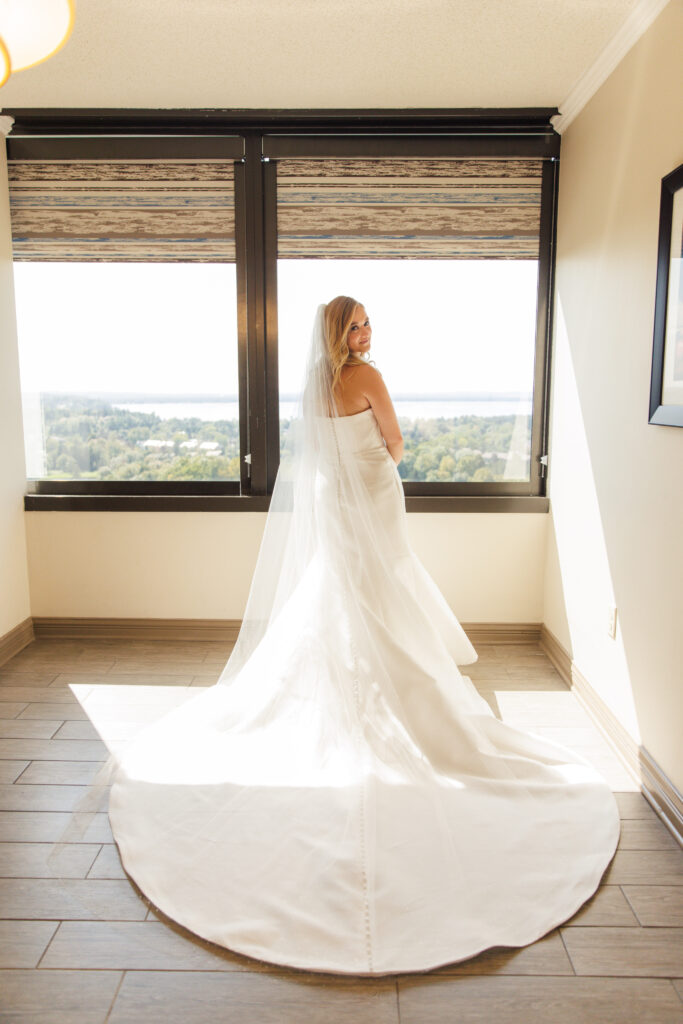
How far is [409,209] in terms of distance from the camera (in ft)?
11.8

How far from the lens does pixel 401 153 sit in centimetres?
353

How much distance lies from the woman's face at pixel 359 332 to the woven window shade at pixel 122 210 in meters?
1.23

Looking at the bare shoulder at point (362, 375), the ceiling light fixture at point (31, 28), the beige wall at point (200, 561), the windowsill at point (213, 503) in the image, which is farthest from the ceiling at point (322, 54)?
the beige wall at point (200, 561)

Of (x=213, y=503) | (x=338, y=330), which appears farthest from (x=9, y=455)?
(x=338, y=330)

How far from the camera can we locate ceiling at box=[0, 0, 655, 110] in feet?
8.25

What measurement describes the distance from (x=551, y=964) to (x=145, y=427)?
9.89 feet

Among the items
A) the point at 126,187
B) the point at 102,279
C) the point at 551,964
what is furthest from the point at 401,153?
the point at 551,964

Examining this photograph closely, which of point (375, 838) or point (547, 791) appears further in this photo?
point (547, 791)

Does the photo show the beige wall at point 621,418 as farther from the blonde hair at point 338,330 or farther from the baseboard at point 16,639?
the baseboard at point 16,639

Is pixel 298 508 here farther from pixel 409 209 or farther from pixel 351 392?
pixel 409 209

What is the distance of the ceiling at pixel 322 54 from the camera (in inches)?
99.0

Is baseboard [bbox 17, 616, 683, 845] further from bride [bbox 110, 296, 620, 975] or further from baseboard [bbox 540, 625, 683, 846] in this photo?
bride [bbox 110, 296, 620, 975]

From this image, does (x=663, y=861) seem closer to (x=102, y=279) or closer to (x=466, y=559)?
(x=466, y=559)

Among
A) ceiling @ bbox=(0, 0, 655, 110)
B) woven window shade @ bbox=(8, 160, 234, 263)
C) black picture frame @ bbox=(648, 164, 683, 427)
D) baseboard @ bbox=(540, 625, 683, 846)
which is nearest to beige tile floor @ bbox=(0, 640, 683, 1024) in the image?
baseboard @ bbox=(540, 625, 683, 846)
